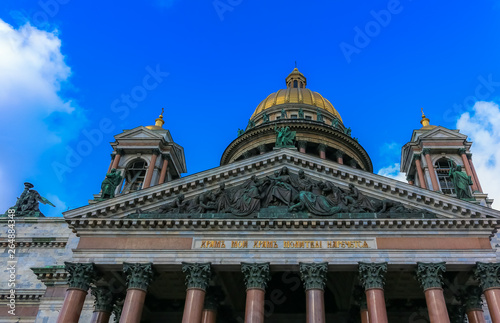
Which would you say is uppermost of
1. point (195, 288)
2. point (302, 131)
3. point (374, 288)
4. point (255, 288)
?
point (302, 131)

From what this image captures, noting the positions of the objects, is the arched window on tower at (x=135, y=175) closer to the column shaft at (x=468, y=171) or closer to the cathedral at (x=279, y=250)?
the cathedral at (x=279, y=250)

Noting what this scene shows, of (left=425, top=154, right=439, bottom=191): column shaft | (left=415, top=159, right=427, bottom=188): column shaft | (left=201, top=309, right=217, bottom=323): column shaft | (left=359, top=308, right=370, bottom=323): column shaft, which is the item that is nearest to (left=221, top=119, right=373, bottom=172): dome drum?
(left=415, top=159, right=427, bottom=188): column shaft

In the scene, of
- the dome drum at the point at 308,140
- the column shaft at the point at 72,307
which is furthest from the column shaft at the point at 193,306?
the dome drum at the point at 308,140

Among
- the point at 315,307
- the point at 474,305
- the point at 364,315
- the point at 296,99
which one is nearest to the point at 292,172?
the point at 315,307

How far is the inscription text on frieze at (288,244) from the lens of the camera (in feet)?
64.8

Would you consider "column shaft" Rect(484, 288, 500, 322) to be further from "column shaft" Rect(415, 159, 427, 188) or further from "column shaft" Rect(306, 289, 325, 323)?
"column shaft" Rect(415, 159, 427, 188)

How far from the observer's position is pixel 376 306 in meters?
18.0

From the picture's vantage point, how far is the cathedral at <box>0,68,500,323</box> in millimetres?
18953

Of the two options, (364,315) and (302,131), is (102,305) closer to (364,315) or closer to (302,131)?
(364,315)

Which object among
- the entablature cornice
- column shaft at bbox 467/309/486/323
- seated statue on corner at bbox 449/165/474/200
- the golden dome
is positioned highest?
the golden dome

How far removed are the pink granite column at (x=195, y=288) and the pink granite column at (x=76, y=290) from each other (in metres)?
4.30

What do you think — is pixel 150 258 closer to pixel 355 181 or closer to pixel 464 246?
pixel 355 181

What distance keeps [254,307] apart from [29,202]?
22.0 meters

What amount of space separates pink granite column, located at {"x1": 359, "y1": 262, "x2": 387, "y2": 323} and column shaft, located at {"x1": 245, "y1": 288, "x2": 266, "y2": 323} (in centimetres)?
444
